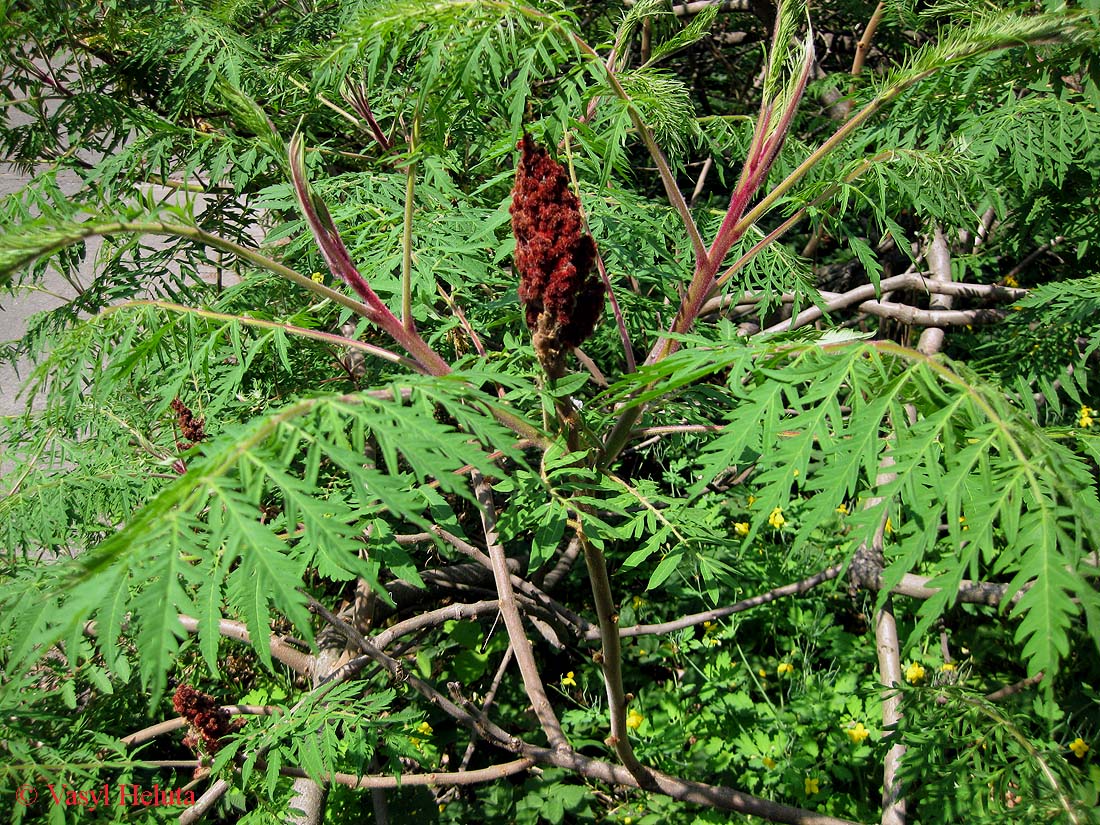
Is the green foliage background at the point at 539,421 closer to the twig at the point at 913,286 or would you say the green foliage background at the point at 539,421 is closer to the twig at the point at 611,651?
the twig at the point at 611,651

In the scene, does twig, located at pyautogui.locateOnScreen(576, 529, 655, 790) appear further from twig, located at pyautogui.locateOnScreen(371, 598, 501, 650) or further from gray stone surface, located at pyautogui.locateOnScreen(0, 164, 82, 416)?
gray stone surface, located at pyautogui.locateOnScreen(0, 164, 82, 416)

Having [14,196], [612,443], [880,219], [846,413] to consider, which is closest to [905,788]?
[846,413]

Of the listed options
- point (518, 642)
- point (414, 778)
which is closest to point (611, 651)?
point (518, 642)

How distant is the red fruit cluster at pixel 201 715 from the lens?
7.01 feet

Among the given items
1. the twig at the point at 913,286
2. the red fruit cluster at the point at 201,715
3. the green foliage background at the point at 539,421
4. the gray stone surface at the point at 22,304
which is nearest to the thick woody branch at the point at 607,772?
the green foliage background at the point at 539,421

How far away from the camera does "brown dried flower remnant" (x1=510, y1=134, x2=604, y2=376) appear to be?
1426 mm

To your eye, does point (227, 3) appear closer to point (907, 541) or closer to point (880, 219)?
point (880, 219)

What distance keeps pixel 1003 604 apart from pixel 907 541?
135mm

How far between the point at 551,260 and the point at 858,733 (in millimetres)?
2413

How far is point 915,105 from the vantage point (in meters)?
2.52

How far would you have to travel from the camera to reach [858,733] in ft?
9.45

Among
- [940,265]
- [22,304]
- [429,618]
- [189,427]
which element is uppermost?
[189,427]

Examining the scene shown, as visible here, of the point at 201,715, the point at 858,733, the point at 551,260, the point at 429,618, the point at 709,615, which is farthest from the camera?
the point at 858,733

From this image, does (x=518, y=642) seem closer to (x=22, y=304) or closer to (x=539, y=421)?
(x=539, y=421)
